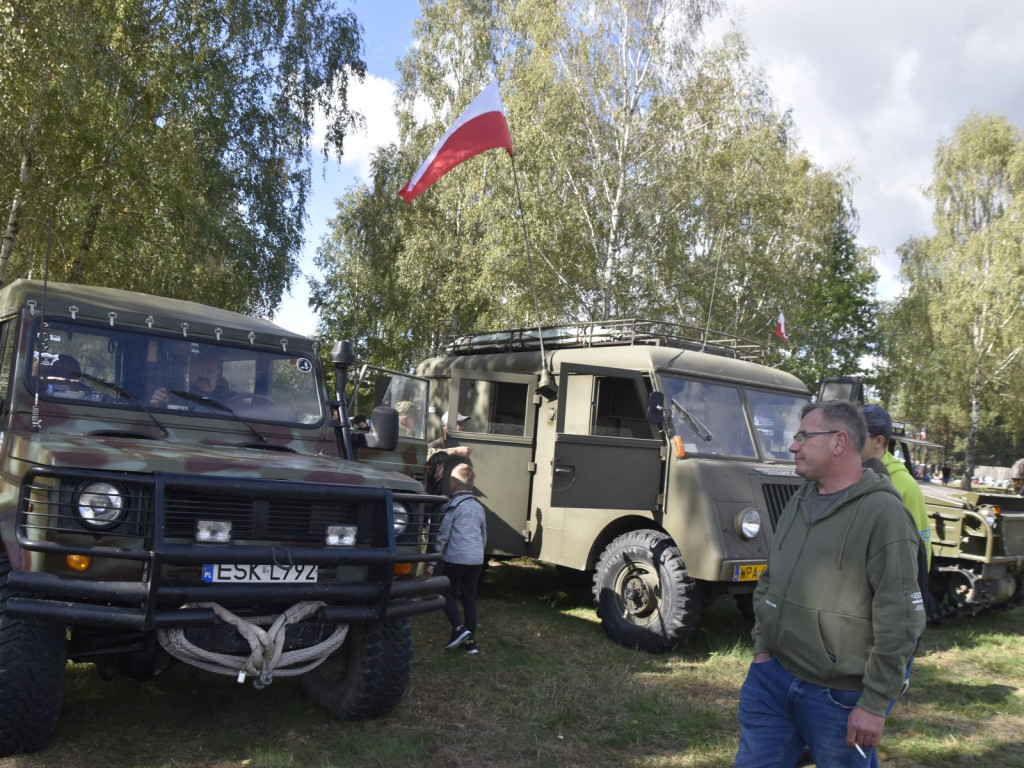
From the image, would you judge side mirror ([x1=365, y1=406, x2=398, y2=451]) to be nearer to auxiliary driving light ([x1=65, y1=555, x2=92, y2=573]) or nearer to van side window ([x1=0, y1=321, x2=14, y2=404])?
van side window ([x1=0, y1=321, x2=14, y2=404])

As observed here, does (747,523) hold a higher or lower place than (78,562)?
higher

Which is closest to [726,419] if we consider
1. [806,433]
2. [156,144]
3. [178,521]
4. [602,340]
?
[602,340]

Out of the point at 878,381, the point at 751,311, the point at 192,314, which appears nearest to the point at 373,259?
the point at 751,311

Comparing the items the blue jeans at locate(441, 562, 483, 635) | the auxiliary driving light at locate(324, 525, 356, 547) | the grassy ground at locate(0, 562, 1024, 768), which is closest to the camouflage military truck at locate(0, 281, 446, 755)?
the auxiliary driving light at locate(324, 525, 356, 547)

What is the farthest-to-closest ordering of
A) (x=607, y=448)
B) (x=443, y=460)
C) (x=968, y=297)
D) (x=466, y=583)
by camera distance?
(x=968, y=297)
(x=443, y=460)
(x=607, y=448)
(x=466, y=583)

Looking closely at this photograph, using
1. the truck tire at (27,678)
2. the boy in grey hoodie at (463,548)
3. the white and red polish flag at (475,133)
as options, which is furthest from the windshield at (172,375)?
Answer: the white and red polish flag at (475,133)

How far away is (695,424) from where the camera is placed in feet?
23.2

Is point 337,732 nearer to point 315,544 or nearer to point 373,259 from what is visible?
point 315,544

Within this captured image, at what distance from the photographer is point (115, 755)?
3.98m

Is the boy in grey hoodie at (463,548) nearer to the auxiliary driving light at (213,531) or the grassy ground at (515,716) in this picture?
the grassy ground at (515,716)

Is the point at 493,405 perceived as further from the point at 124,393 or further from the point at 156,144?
the point at 156,144

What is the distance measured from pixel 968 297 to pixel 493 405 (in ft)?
88.1

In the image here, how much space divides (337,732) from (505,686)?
135 centimetres

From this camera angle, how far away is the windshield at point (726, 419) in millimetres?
7008
